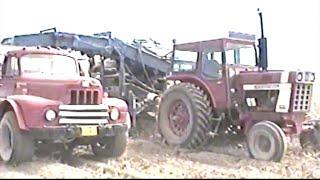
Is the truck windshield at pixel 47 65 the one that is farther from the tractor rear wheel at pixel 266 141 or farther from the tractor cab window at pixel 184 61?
the tractor rear wheel at pixel 266 141

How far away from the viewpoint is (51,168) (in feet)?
25.9

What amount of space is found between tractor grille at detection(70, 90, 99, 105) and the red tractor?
2.50 metres

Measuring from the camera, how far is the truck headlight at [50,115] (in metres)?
8.39

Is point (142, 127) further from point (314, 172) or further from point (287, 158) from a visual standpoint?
point (314, 172)

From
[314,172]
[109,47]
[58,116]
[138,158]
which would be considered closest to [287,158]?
[314,172]

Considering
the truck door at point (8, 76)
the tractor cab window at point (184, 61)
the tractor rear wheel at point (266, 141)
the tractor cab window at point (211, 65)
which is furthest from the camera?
the tractor cab window at point (184, 61)

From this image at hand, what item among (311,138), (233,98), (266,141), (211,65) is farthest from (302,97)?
(211,65)

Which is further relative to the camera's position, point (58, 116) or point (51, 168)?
point (58, 116)

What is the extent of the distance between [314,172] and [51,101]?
13.7 ft

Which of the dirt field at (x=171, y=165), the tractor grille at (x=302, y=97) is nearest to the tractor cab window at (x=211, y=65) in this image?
the dirt field at (x=171, y=165)

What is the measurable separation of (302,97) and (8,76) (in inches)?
205

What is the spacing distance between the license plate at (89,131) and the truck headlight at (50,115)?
473mm

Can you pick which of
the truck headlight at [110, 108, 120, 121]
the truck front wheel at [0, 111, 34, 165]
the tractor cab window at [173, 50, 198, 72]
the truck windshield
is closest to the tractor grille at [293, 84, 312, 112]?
the tractor cab window at [173, 50, 198, 72]

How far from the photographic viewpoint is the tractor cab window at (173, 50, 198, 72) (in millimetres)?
11353
